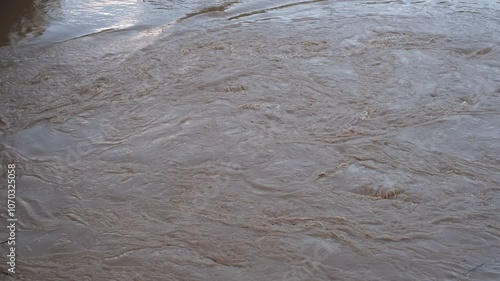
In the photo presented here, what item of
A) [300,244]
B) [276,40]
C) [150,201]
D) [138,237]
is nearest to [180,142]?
[150,201]

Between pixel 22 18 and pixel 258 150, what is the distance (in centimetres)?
354

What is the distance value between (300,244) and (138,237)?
2.90ft

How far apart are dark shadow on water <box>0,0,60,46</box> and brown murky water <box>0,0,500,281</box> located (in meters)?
0.35

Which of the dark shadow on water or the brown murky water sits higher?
the dark shadow on water

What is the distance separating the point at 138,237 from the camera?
3338mm

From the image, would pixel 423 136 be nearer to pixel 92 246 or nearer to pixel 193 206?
pixel 193 206

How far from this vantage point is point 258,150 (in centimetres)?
418

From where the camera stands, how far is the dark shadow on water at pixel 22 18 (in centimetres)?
595

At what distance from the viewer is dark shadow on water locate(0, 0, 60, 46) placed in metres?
5.95

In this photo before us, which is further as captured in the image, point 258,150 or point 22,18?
point 22,18

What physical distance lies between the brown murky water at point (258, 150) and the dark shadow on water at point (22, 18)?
1.15 feet

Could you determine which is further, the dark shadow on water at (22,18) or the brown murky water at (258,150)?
the dark shadow on water at (22,18)

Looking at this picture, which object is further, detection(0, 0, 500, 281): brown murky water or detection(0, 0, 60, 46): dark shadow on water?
detection(0, 0, 60, 46): dark shadow on water

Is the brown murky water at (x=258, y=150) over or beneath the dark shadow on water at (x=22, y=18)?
beneath
